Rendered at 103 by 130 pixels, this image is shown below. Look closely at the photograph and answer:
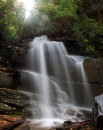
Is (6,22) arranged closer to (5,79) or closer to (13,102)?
(5,79)

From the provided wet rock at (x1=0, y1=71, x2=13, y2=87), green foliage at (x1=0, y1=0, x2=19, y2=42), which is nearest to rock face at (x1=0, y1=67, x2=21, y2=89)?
wet rock at (x1=0, y1=71, x2=13, y2=87)

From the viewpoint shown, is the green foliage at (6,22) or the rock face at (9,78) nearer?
the rock face at (9,78)

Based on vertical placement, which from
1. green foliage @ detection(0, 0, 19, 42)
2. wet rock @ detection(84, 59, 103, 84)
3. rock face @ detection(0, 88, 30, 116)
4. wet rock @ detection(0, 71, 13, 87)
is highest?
green foliage @ detection(0, 0, 19, 42)

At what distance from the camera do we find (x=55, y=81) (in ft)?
40.9

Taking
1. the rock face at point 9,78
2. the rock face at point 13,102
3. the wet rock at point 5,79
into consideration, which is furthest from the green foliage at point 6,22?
the rock face at point 13,102

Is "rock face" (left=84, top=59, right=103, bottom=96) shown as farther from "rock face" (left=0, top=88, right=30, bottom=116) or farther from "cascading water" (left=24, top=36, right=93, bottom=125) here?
"rock face" (left=0, top=88, right=30, bottom=116)

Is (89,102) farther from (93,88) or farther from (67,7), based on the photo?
(67,7)

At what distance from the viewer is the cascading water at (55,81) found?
9534 mm

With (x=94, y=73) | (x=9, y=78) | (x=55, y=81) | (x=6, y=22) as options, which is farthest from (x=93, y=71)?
(x=6, y=22)

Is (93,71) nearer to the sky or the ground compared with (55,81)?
nearer to the sky

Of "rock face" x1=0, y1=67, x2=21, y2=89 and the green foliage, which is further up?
the green foliage

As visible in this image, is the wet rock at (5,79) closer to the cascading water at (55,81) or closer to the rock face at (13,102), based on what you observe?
the rock face at (13,102)

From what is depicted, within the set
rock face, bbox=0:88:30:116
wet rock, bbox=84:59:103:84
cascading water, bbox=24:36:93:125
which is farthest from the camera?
wet rock, bbox=84:59:103:84

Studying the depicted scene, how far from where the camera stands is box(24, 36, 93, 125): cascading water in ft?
31.3
